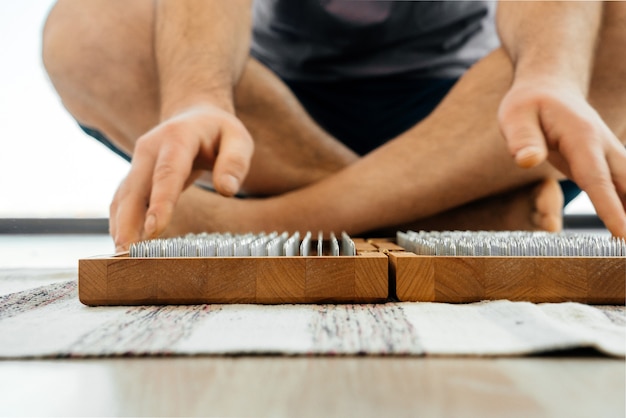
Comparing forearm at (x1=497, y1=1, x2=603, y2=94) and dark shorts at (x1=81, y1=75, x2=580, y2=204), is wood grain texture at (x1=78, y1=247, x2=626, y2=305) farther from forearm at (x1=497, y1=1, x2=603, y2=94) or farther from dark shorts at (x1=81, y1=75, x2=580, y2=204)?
dark shorts at (x1=81, y1=75, x2=580, y2=204)

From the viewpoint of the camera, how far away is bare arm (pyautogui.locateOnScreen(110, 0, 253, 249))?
613 mm

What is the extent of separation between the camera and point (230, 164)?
0.63 metres

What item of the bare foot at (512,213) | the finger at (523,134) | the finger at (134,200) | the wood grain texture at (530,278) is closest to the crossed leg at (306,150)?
the bare foot at (512,213)

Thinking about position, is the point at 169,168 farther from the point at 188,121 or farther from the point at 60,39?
the point at 60,39

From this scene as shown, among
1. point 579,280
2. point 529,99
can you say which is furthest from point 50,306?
point 529,99

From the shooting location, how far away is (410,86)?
1.20 metres

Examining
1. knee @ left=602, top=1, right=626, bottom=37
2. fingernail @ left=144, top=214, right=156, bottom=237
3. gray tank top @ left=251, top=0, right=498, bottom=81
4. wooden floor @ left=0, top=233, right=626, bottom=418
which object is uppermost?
gray tank top @ left=251, top=0, right=498, bottom=81

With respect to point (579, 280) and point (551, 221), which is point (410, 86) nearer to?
point (551, 221)

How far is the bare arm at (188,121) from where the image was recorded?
613mm

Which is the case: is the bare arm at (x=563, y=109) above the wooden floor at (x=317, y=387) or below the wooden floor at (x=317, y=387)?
above

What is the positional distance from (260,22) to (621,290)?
107cm

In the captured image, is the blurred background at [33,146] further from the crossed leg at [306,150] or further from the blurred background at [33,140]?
the crossed leg at [306,150]

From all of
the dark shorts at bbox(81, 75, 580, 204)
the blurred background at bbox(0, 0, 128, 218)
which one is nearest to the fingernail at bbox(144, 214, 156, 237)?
the dark shorts at bbox(81, 75, 580, 204)

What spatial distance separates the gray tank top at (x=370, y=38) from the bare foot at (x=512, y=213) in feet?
1.18
